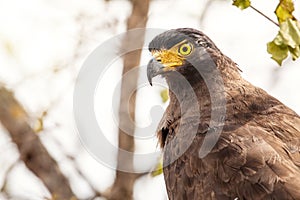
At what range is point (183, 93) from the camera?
7.70 meters

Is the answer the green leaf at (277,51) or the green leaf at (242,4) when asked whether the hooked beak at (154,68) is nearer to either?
the green leaf at (242,4)

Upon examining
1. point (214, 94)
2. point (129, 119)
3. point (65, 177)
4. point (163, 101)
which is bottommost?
point (65, 177)

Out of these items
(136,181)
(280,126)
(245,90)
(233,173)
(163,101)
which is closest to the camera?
(233,173)

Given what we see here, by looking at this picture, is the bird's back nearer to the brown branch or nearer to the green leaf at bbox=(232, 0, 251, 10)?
the green leaf at bbox=(232, 0, 251, 10)

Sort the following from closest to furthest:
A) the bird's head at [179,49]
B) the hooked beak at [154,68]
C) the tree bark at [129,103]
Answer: the hooked beak at [154,68]
the bird's head at [179,49]
the tree bark at [129,103]

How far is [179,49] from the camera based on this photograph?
7555 mm

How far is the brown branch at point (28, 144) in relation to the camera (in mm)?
9680

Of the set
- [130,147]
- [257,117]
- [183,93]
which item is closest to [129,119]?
[130,147]

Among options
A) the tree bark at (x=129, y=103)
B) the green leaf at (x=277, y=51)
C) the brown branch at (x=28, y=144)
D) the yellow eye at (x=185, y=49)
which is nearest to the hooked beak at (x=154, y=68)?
the yellow eye at (x=185, y=49)

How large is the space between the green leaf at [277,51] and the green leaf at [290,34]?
0.04 metres

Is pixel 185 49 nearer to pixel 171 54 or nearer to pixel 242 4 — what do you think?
pixel 171 54

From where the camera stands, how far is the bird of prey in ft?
20.4

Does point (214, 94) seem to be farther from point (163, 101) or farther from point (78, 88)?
point (78, 88)

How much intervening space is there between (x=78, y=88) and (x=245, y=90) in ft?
7.54
